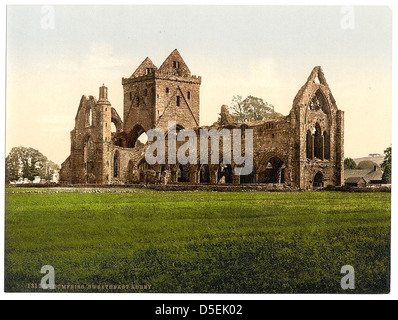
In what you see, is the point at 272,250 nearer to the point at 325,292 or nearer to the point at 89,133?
the point at 325,292

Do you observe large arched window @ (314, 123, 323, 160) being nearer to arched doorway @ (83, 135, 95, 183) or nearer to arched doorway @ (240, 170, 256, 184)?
arched doorway @ (240, 170, 256, 184)

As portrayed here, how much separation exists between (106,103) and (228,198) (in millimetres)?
17906

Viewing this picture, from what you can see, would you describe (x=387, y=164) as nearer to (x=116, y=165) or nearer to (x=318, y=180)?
(x=318, y=180)

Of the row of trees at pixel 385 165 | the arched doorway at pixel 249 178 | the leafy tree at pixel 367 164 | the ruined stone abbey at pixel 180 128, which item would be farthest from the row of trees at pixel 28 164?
the leafy tree at pixel 367 164

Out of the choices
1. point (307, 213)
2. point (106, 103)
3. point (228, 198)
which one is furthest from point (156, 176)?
point (307, 213)

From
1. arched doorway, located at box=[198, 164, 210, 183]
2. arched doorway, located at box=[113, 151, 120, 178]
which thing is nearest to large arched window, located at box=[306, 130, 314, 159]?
arched doorway, located at box=[198, 164, 210, 183]

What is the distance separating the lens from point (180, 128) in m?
40.7

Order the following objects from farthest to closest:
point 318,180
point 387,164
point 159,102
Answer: point 159,102 < point 318,180 < point 387,164

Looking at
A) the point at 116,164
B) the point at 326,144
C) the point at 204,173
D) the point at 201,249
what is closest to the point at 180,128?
the point at 204,173

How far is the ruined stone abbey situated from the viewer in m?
34.8

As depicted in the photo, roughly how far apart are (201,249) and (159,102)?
25800mm

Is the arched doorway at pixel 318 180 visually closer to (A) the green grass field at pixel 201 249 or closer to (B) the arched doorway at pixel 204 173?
(B) the arched doorway at pixel 204 173

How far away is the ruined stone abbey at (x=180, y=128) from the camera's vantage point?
34.8 m

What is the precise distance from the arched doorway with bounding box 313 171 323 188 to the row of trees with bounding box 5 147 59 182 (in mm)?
16974
